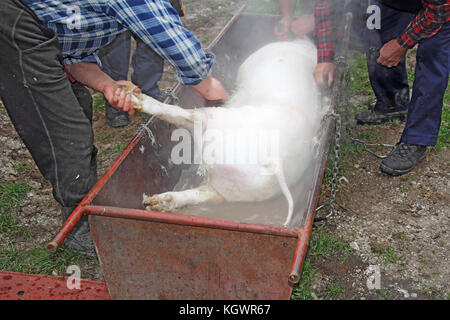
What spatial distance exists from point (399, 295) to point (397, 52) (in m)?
1.81

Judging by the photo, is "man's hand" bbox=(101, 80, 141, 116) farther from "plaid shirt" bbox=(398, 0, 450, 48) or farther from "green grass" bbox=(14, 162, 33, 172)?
"plaid shirt" bbox=(398, 0, 450, 48)

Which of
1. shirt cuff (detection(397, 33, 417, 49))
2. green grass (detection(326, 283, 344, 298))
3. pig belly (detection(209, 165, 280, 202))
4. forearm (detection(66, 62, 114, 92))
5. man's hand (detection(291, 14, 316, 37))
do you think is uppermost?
man's hand (detection(291, 14, 316, 37))

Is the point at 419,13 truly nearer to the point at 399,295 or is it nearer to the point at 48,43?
the point at 399,295

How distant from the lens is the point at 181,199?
2.29 metres

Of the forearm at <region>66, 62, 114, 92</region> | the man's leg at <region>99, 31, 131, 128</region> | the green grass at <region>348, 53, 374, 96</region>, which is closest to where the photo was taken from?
the forearm at <region>66, 62, 114, 92</region>

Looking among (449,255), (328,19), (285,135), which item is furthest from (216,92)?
(449,255)

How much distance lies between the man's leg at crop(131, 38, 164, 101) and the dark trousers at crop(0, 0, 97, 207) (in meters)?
1.72

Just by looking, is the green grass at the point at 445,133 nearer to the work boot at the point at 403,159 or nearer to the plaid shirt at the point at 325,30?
the work boot at the point at 403,159

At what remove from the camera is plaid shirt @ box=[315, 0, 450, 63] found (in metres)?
2.55

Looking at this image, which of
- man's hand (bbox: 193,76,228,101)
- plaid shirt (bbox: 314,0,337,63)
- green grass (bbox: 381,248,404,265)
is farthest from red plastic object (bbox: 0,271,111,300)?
plaid shirt (bbox: 314,0,337,63)

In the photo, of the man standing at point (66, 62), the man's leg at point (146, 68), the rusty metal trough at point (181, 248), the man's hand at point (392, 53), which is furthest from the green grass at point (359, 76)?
the man standing at point (66, 62)

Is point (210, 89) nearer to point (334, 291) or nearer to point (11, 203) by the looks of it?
point (334, 291)

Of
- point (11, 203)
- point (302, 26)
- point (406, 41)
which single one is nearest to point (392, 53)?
point (406, 41)

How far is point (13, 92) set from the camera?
2002 millimetres
